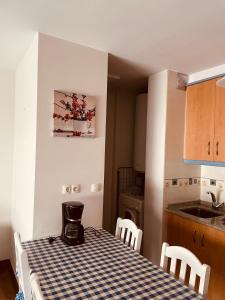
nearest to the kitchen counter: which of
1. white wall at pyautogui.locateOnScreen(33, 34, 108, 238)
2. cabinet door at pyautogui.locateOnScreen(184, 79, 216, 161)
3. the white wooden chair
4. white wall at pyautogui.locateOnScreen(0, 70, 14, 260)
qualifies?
cabinet door at pyautogui.locateOnScreen(184, 79, 216, 161)

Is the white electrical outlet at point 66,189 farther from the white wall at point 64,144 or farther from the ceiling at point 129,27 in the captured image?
the ceiling at point 129,27

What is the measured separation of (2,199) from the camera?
2771mm

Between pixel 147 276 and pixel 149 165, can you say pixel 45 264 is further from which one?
pixel 149 165

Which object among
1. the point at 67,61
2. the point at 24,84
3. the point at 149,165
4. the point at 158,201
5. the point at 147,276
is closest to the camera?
the point at 147,276

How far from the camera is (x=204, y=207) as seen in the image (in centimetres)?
260

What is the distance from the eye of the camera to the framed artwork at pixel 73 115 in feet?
6.02

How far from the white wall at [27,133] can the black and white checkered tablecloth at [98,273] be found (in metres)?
0.36

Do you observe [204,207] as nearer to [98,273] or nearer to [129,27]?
[98,273]

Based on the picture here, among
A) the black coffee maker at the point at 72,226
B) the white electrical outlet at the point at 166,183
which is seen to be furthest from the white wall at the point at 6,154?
the white electrical outlet at the point at 166,183

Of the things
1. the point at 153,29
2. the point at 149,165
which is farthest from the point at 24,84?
the point at 149,165

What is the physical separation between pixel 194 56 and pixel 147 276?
1814 millimetres

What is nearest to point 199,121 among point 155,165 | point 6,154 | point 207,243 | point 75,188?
point 155,165

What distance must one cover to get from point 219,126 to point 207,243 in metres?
1.06

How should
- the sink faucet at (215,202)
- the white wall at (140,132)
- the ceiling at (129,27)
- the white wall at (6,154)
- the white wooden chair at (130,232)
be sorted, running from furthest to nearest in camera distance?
the white wall at (140,132) < the white wall at (6,154) < the sink faucet at (215,202) < the white wooden chair at (130,232) < the ceiling at (129,27)
